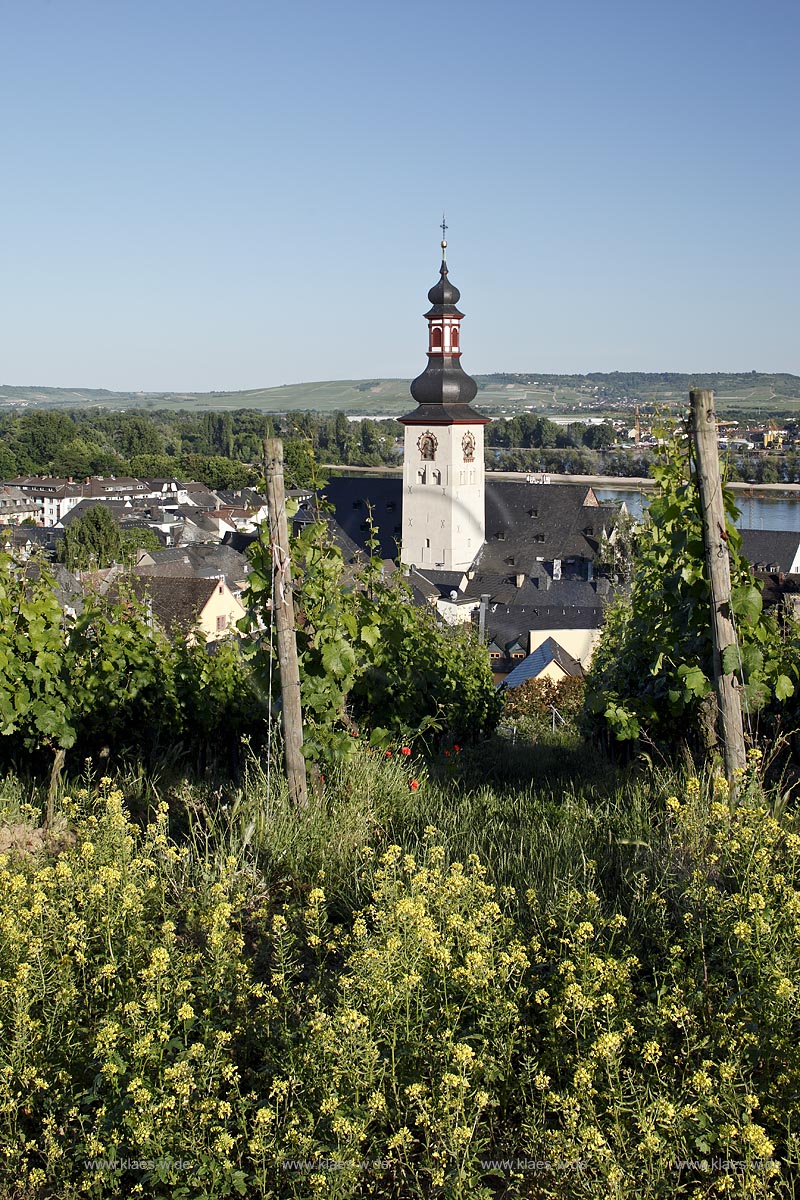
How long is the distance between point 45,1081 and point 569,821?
88.8 inches

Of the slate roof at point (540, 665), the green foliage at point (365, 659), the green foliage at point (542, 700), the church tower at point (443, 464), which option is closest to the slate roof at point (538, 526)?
the church tower at point (443, 464)

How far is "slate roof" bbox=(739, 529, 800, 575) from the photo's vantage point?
46.2 m

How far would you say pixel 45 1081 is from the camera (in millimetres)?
2703

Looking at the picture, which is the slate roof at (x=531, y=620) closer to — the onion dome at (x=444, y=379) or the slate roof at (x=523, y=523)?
the slate roof at (x=523, y=523)

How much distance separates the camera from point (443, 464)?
47.2 meters

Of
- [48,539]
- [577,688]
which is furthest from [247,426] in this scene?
[577,688]

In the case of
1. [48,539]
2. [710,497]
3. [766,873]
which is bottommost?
[48,539]

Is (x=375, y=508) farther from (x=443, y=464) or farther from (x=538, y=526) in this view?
(x=538, y=526)

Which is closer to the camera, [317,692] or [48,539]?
[317,692]

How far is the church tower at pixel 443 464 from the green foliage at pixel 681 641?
40864mm

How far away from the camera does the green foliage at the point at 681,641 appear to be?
4691 millimetres

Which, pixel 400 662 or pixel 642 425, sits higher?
pixel 642 425

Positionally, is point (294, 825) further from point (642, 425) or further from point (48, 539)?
point (48, 539)

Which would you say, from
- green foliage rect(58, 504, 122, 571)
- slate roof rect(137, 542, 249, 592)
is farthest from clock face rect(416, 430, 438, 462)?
green foliage rect(58, 504, 122, 571)
